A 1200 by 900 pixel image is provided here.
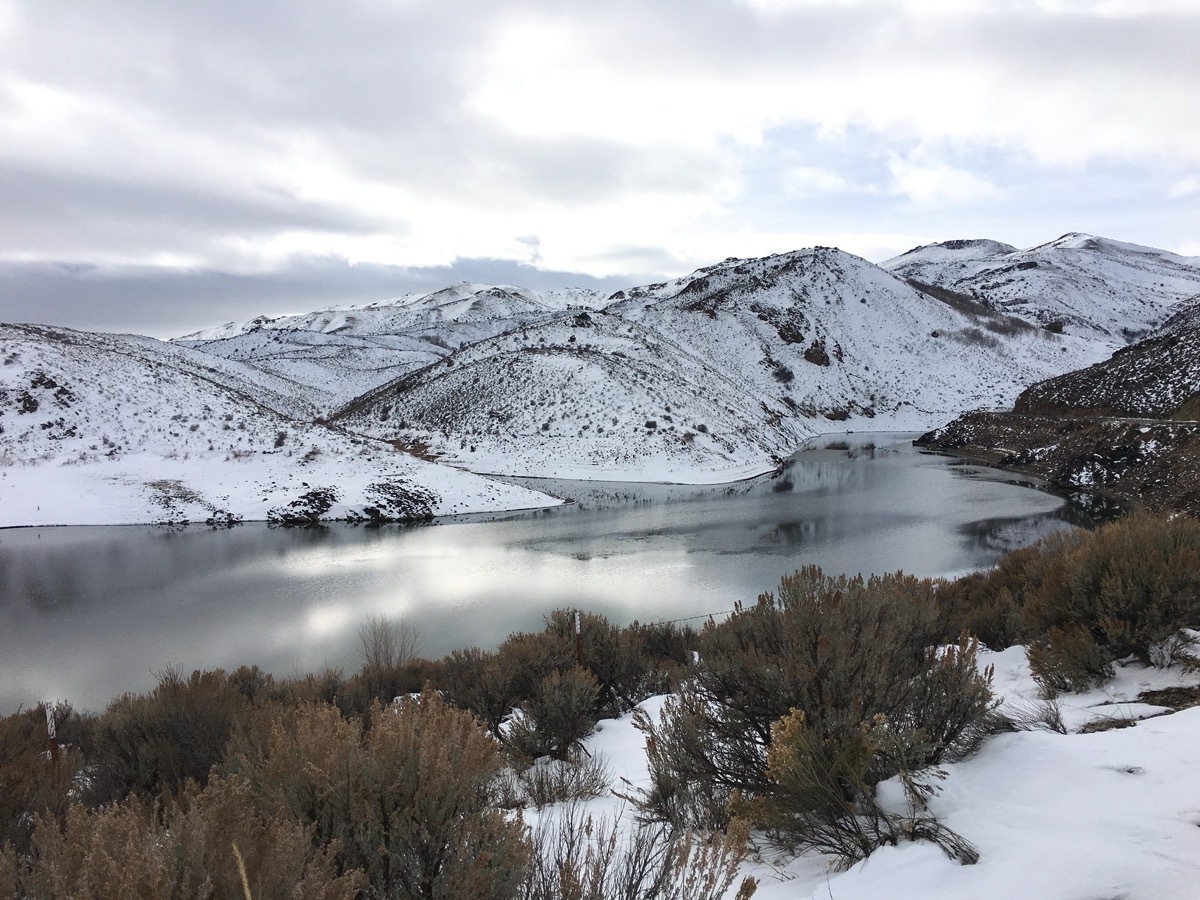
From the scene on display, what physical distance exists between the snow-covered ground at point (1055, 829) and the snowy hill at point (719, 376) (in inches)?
1157

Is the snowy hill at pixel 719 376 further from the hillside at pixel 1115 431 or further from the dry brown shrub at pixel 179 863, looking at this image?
the dry brown shrub at pixel 179 863

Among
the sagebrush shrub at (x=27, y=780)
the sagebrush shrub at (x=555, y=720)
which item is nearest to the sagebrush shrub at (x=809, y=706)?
the sagebrush shrub at (x=555, y=720)

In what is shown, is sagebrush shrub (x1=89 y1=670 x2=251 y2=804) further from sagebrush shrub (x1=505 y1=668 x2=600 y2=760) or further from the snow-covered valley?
the snow-covered valley

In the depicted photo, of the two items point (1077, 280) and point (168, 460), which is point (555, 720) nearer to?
point (168, 460)

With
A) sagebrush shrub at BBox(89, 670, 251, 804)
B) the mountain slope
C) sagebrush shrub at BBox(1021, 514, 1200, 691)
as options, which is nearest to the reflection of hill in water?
sagebrush shrub at BBox(1021, 514, 1200, 691)

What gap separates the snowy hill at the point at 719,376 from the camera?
37812mm

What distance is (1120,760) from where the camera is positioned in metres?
3.56

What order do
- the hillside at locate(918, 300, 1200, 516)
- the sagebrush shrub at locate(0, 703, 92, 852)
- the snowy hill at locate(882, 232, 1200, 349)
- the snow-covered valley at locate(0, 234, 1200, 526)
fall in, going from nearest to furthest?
1. the sagebrush shrub at locate(0, 703, 92, 852)
2. the hillside at locate(918, 300, 1200, 516)
3. the snow-covered valley at locate(0, 234, 1200, 526)
4. the snowy hill at locate(882, 232, 1200, 349)

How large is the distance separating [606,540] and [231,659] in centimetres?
1121

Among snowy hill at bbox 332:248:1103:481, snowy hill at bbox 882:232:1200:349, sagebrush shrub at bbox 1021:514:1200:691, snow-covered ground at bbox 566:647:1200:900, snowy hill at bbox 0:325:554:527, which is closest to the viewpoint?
snow-covered ground at bbox 566:647:1200:900

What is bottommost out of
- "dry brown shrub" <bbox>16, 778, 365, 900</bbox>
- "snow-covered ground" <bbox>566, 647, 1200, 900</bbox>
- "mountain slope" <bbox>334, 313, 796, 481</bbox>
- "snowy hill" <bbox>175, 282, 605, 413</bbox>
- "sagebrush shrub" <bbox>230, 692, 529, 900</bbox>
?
"snow-covered ground" <bbox>566, 647, 1200, 900</bbox>

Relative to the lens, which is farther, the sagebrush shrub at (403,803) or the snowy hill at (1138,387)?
the snowy hill at (1138,387)

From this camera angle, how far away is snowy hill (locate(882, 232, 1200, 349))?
104 m

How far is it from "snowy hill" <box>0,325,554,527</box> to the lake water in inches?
81.2
